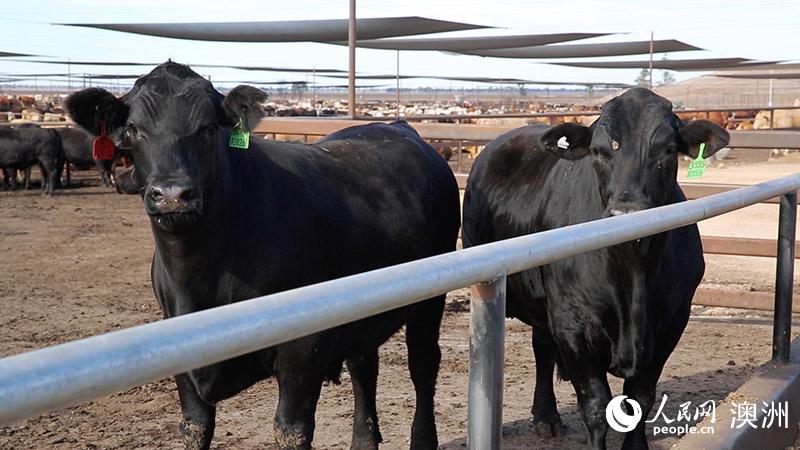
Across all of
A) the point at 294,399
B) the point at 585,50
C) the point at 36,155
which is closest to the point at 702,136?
the point at 294,399

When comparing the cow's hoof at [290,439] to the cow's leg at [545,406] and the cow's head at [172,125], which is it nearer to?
the cow's head at [172,125]

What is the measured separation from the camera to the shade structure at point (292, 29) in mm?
13523

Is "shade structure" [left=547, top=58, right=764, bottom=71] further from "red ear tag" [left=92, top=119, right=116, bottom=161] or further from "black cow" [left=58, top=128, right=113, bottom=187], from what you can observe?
"red ear tag" [left=92, top=119, right=116, bottom=161]

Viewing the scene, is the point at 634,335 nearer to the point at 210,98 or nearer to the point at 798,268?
the point at 210,98

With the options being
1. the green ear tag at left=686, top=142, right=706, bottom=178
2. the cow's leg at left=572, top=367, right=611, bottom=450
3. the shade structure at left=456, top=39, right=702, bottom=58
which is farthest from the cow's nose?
the shade structure at left=456, top=39, right=702, bottom=58

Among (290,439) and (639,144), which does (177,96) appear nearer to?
(290,439)

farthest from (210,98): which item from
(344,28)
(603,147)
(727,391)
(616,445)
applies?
(344,28)

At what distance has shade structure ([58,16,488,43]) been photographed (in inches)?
532

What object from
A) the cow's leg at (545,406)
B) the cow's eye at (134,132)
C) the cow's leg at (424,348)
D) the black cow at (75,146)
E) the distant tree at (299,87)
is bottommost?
the cow's leg at (545,406)

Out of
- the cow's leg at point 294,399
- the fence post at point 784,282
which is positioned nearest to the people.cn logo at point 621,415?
the fence post at point 784,282

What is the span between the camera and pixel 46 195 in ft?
51.9

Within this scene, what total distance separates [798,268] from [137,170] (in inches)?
274

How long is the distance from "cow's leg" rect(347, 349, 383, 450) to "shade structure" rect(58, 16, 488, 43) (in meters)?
9.18

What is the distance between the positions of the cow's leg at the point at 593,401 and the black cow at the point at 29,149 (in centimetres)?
1416
